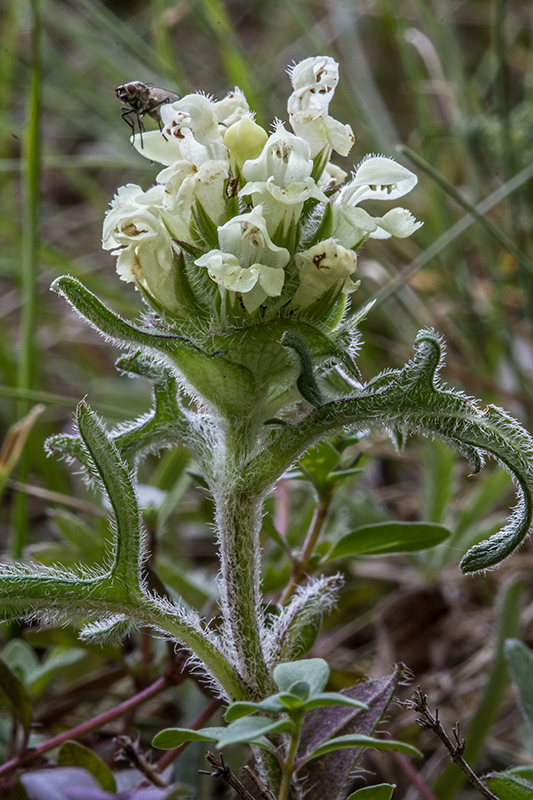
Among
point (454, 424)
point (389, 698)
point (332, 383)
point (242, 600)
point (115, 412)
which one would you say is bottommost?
point (389, 698)

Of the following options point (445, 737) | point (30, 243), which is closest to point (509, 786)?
point (445, 737)

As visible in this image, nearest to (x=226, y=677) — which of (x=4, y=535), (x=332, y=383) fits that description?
(x=332, y=383)

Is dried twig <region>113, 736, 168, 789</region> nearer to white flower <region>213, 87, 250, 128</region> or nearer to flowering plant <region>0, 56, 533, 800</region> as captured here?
flowering plant <region>0, 56, 533, 800</region>

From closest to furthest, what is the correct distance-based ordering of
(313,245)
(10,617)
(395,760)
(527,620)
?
(10,617), (313,245), (395,760), (527,620)

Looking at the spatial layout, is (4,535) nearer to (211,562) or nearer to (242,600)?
(211,562)

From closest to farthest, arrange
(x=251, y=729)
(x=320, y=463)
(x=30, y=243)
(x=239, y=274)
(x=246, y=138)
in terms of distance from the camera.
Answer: (x=251, y=729) < (x=239, y=274) < (x=246, y=138) < (x=320, y=463) < (x=30, y=243)

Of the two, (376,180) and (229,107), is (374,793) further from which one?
(229,107)

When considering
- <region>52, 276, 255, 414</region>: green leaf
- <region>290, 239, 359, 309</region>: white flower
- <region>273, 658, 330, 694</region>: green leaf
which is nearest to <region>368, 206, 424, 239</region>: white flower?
<region>290, 239, 359, 309</region>: white flower
